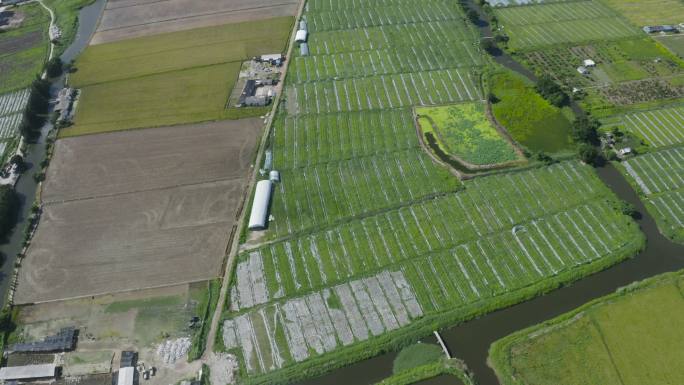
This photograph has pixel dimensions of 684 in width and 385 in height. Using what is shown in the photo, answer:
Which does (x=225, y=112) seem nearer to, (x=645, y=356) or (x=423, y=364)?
(x=423, y=364)

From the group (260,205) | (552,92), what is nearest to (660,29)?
(552,92)

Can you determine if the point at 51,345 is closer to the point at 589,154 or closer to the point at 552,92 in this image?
the point at 589,154

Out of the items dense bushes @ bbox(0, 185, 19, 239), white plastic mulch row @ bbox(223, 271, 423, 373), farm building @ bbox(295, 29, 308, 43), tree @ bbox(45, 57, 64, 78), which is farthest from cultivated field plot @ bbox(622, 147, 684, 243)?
tree @ bbox(45, 57, 64, 78)

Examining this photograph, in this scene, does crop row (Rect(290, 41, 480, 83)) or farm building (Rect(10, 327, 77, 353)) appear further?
crop row (Rect(290, 41, 480, 83))

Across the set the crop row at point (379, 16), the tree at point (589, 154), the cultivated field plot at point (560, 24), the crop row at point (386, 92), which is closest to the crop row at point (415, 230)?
the tree at point (589, 154)

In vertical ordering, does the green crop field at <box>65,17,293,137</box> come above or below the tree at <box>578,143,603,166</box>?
above

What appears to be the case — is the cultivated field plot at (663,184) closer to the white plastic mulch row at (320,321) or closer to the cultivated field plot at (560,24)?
the cultivated field plot at (560,24)

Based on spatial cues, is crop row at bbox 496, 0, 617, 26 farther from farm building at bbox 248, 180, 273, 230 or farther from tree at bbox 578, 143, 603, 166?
farm building at bbox 248, 180, 273, 230
